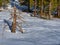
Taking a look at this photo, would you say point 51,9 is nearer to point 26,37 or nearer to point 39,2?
point 39,2

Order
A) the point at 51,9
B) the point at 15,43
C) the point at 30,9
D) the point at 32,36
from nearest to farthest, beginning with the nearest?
the point at 15,43 → the point at 32,36 → the point at 51,9 → the point at 30,9

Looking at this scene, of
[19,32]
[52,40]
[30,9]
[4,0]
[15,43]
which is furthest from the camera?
[4,0]

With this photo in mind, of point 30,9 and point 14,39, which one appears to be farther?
point 30,9

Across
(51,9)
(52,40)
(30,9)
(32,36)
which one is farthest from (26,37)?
(30,9)

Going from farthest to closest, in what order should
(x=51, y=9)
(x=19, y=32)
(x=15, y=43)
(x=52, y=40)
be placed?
1. (x=51, y=9)
2. (x=19, y=32)
3. (x=52, y=40)
4. (x=15, y=43)

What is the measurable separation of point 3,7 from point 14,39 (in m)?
32.3

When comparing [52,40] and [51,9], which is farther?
[51,9]

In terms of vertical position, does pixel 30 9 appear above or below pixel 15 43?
below

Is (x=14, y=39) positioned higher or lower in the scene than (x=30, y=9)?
higher

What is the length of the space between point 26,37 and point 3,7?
104ft

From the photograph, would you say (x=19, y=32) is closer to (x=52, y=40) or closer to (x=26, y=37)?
(x=26, y=37)

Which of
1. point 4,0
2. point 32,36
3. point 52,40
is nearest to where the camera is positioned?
point 52,40

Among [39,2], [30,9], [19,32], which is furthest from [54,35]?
[30,9]

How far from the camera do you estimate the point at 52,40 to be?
1426 cm
